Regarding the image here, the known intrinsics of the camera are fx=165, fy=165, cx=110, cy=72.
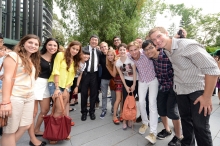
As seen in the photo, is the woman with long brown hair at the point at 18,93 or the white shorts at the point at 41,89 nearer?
the woman with long brown hair at the point at 18,93

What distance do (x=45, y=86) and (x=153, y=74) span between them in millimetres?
1972

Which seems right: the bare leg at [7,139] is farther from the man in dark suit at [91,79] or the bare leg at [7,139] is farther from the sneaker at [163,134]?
the sneaker at [163,134]

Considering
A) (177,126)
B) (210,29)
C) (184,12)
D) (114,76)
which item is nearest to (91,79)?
(114,76)

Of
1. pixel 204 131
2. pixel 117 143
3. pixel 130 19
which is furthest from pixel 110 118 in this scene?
pixel 130 19

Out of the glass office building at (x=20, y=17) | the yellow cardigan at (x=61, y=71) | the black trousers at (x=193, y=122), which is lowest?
the black trousers at (x=193, y=122)

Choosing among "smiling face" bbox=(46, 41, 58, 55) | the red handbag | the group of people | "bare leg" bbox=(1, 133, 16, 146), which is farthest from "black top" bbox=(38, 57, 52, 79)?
"bare leg" bbox=(1, 133, 16, 146)

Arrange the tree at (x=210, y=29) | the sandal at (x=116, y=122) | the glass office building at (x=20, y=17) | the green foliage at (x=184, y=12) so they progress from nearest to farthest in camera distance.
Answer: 1. the sandal at (x=116, y=122)
2. the glass office building at (x=20, y=17)
3. the tree at (x=210, y=29)
4. the green foliage at (x=184, y=12)

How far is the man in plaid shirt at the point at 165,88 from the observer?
108 inches

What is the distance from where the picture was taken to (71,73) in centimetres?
320

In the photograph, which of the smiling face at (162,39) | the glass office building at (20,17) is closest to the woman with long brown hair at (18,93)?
the smiling face at (162,39)

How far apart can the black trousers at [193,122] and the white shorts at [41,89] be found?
7.18ft

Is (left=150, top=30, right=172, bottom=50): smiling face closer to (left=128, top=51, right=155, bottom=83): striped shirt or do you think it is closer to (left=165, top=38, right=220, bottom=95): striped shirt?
(left=165, top=38, right=220, bottom=95): striped shirt

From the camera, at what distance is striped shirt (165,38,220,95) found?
1835 millimetres

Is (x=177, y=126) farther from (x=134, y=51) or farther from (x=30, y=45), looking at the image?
(x=30, y=45)
